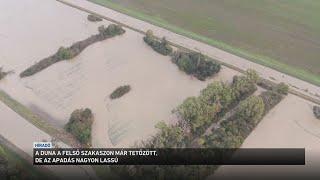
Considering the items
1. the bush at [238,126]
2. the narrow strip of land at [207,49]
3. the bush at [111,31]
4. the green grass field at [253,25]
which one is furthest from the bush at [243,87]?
the bush at [111,31]

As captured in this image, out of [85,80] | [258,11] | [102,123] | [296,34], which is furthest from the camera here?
[258,11]

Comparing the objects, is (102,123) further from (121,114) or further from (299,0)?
(299,0)

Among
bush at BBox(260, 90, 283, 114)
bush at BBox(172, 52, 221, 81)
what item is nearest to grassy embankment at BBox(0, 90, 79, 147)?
bush at BBox(172, 52, 221, 81)

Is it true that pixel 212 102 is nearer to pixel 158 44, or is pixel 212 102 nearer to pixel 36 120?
pixel 158 44

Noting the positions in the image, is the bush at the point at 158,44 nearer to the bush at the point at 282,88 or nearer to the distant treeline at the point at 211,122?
the distant treeline at the point at 211,122

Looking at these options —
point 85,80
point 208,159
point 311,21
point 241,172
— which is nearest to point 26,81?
point 85,80

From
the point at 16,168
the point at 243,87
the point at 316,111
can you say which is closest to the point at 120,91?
the point at 243,87
